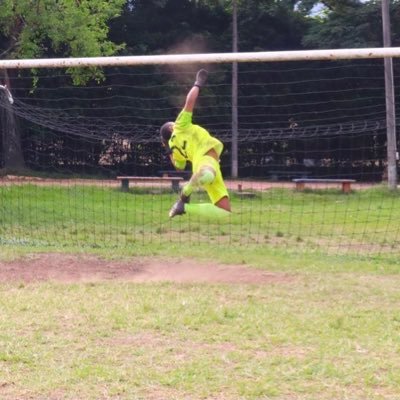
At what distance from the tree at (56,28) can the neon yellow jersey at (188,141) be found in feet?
43.6

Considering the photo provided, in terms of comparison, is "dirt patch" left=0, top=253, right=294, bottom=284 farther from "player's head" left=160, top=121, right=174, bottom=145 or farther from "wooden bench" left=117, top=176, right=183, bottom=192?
"wooden bench" left=117, top=176, right=183, bottom=192

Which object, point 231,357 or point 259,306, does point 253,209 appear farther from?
point 231,357

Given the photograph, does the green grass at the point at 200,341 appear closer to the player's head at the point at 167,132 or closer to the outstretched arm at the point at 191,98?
the player's head at the point at 167,132

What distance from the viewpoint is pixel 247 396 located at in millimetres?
5414

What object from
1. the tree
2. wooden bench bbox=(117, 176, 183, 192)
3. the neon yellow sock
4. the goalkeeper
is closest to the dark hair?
the goalkeeper

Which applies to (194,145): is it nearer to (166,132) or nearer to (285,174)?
(166,132)

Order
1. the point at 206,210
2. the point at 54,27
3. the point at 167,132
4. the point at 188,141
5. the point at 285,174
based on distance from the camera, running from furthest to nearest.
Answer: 1. the point at 54,27
2. the point at 285,174
3. the point at 206,210
4. the point at 167,132
5. the point at 188,141

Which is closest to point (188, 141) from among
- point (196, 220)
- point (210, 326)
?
point (210, 326)

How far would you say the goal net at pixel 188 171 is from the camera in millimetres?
14367

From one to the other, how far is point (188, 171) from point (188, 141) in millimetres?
8481

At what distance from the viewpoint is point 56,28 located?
819 inches

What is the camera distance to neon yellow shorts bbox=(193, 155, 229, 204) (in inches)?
277

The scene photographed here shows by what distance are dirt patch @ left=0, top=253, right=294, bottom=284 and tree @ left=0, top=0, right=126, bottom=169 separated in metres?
9.70

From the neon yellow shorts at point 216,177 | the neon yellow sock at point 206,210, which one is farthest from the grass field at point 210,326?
the neon yellow shorts at point 216,177
